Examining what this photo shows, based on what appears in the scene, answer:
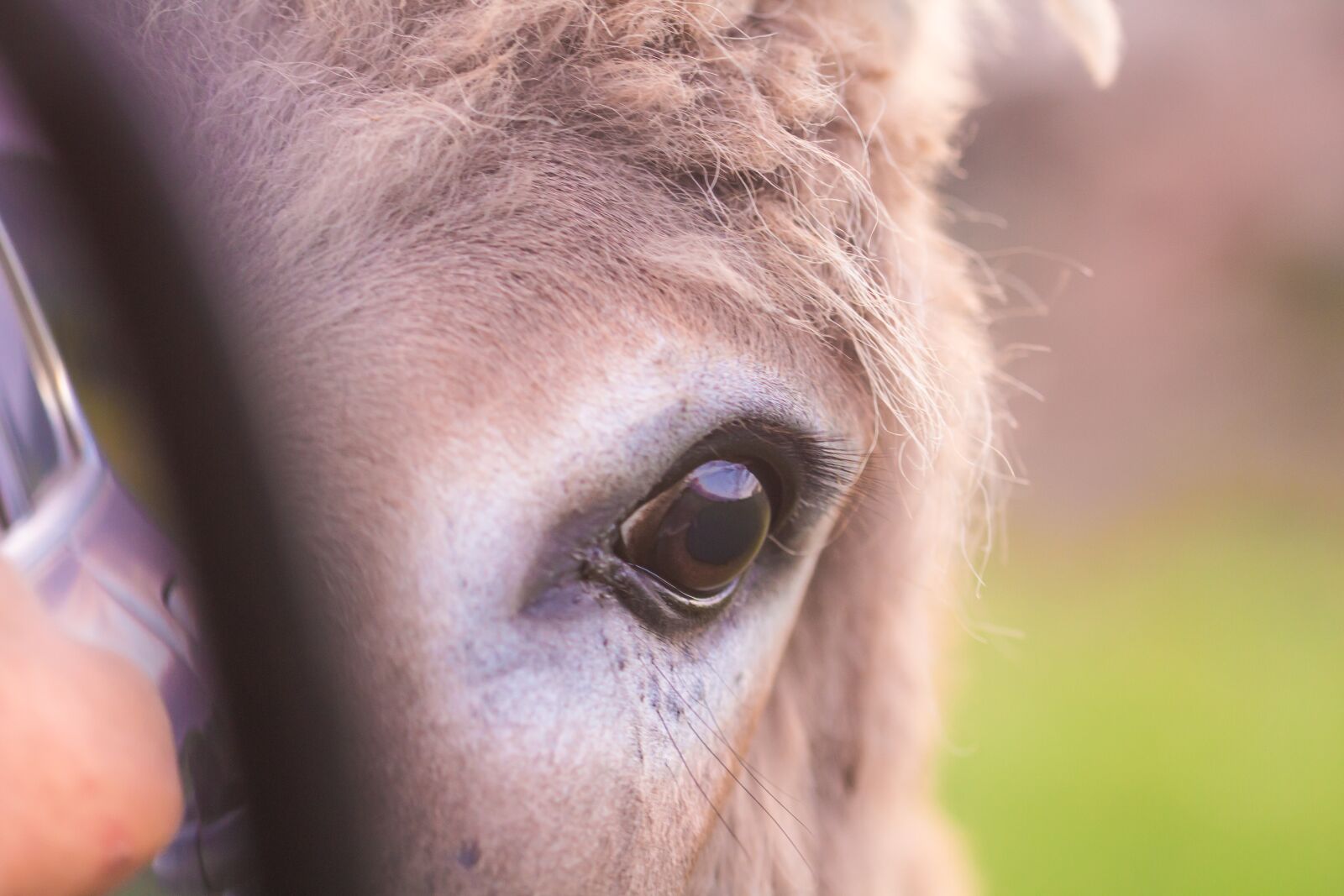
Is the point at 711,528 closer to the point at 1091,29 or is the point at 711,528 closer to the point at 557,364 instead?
the point at 557,364

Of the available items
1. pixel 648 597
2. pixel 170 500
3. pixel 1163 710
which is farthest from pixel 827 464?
pixel 1163 710

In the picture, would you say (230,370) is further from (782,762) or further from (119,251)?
(782,762)

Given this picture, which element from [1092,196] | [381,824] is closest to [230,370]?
[381,824]

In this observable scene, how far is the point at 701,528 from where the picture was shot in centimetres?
70

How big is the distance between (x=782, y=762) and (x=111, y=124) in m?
0.84

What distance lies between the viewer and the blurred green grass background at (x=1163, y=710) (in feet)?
9.63

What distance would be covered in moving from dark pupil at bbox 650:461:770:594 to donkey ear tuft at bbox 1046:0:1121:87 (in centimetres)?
66

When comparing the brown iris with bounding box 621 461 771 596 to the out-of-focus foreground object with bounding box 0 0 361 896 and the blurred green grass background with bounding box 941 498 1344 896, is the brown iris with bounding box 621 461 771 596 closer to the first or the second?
the out-of-focus foreground object with bounding box 0 0 361 896

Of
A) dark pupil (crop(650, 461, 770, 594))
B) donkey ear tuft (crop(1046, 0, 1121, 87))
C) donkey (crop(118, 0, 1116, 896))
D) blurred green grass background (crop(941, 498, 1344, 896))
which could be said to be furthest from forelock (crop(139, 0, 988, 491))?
blurred green grass background (crop(941, 498, 1344, 896))

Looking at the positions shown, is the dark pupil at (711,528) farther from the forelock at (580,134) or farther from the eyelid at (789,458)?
the forelock at (580,134)

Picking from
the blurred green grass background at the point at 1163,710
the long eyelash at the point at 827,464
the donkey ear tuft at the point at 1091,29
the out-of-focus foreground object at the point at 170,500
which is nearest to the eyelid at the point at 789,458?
the long eyelash at the point at 827,464

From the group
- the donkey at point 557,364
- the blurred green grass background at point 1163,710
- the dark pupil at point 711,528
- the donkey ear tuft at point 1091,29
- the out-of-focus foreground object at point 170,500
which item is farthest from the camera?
the blurred green grass background at point 1163,710

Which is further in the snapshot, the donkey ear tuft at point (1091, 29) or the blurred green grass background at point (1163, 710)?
the blurred green grass background at point (1163, 710)

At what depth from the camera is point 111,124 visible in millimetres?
597
